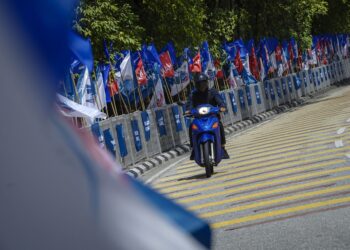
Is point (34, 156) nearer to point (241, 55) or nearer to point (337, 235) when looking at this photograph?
point (337, 235)

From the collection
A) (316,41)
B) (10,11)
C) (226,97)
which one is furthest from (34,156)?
(316,41)

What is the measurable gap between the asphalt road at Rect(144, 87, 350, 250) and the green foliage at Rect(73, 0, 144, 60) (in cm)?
478

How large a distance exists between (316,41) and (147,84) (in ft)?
84.6

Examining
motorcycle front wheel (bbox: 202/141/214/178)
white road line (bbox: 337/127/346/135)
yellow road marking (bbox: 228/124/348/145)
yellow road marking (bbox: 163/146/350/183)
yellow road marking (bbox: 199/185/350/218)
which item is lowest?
yellow road marking (bbox: 228/124/348/145)

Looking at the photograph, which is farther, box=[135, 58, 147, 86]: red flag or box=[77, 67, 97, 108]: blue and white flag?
box=[135, 58, 147, 86]: red flag

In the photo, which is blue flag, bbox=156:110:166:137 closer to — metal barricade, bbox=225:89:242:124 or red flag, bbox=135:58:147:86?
red flag, bbox=135:58:147:86

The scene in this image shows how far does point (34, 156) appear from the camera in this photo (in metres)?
1.33

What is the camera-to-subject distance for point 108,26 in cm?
1906

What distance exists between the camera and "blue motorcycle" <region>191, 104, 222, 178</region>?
38.1ft

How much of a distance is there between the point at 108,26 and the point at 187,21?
418 cm

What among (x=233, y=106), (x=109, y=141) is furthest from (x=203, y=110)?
(x=233, y=106)

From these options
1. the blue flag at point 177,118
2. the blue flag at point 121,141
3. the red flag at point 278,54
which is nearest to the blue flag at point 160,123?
the blue flag at point 177,118

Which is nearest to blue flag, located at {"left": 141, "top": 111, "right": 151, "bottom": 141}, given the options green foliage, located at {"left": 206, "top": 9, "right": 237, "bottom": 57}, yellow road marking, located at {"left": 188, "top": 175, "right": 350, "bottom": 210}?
yellow road marking, located at {"left": 188, "top": 175, "right": 350, "bottom": 210}

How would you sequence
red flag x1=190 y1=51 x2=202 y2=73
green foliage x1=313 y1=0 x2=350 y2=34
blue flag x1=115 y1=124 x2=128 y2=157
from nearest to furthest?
blue flag x1=115 y1=124 x2=128 y2=157
red flag x1=190 y1=51 x2=202 y2=73
green foliage x1=313 y1=0 x2=350 y2=34
